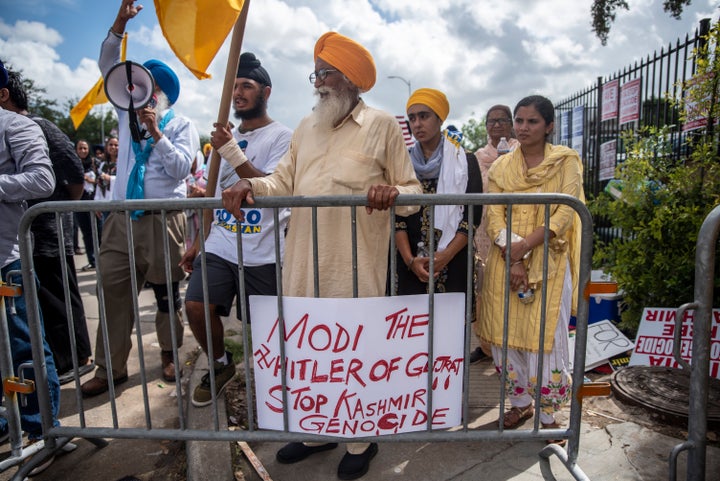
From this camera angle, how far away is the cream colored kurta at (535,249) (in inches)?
103

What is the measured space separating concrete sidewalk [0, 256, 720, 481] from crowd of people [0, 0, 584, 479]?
0.14 meters

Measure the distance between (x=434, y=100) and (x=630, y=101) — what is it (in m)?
4.08

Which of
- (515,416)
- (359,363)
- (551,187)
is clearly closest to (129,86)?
(359,363)

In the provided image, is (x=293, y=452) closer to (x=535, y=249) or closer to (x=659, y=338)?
(x=535, y=249)

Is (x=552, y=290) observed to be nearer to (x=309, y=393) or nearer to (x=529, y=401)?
(x=529, y=401)

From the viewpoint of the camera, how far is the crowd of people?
2400mm

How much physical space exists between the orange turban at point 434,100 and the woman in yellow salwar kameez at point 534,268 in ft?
1.95

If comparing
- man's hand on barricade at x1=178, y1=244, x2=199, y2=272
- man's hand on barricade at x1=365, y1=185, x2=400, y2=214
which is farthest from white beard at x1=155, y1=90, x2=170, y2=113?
man's hand on barricade at x1=365, y1=185, x2=400, y2=214

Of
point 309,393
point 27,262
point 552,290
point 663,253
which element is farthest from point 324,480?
point 663,253

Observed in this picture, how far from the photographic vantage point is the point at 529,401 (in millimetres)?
2881

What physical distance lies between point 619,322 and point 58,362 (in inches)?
176

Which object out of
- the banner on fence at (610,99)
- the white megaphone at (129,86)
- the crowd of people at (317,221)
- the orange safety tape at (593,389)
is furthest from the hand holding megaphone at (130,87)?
the banner on fence at (610,99)

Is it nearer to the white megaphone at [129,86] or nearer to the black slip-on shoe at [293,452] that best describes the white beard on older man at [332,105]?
the white megaphone at [129,86]

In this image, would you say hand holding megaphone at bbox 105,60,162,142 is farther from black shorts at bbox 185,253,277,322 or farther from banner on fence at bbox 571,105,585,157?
banner on fence at bbox 571,105,585,157
